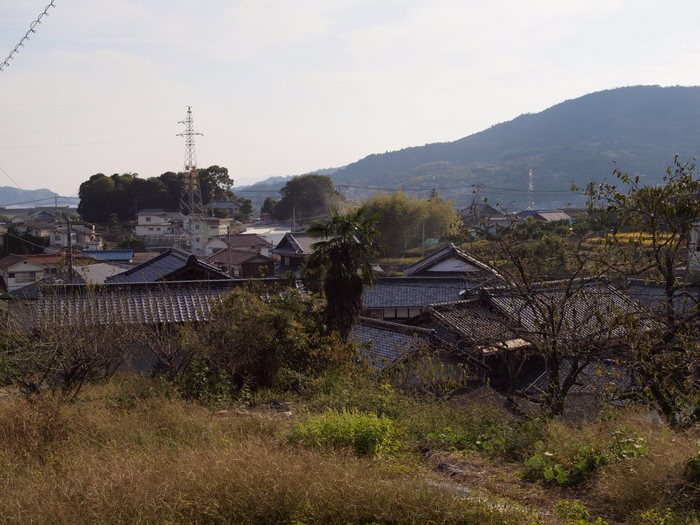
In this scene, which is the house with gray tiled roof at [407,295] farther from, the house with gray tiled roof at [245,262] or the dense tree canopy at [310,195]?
the dense tree canopy at [310,195]

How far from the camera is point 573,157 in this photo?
470 ft

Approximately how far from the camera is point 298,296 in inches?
437

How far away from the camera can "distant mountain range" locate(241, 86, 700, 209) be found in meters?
128

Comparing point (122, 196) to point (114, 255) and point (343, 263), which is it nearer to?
point (114, 255)

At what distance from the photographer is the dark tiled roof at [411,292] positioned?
23.5 meters

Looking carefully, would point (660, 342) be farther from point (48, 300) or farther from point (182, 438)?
point (48, 300)

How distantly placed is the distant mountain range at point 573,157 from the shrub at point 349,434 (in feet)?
345

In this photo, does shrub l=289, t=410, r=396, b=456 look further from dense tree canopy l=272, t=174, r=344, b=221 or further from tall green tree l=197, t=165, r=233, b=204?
tall green tree l=197, t=165, r=233, b=204

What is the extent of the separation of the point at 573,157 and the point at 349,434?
14896 cm

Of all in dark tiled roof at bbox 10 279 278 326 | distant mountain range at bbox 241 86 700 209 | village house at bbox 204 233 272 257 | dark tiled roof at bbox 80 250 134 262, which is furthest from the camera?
distant mountain range at bbox 241 86 700 209

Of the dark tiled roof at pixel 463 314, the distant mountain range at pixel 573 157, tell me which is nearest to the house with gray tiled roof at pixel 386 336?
the dark tiled roof at pixel 463 314

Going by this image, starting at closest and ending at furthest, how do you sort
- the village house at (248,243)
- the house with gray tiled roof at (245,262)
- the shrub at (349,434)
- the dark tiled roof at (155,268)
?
the shrub at (349,434)
the dark tiled roof at (155,268)
the house with gray tiled roof at (245,262)
the village house at (248,243)

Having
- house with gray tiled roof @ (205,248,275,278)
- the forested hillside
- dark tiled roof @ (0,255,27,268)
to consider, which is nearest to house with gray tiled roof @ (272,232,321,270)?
house with gray tiled roof @ (205,248,275,278)

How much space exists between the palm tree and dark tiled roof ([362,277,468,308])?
10.8m
